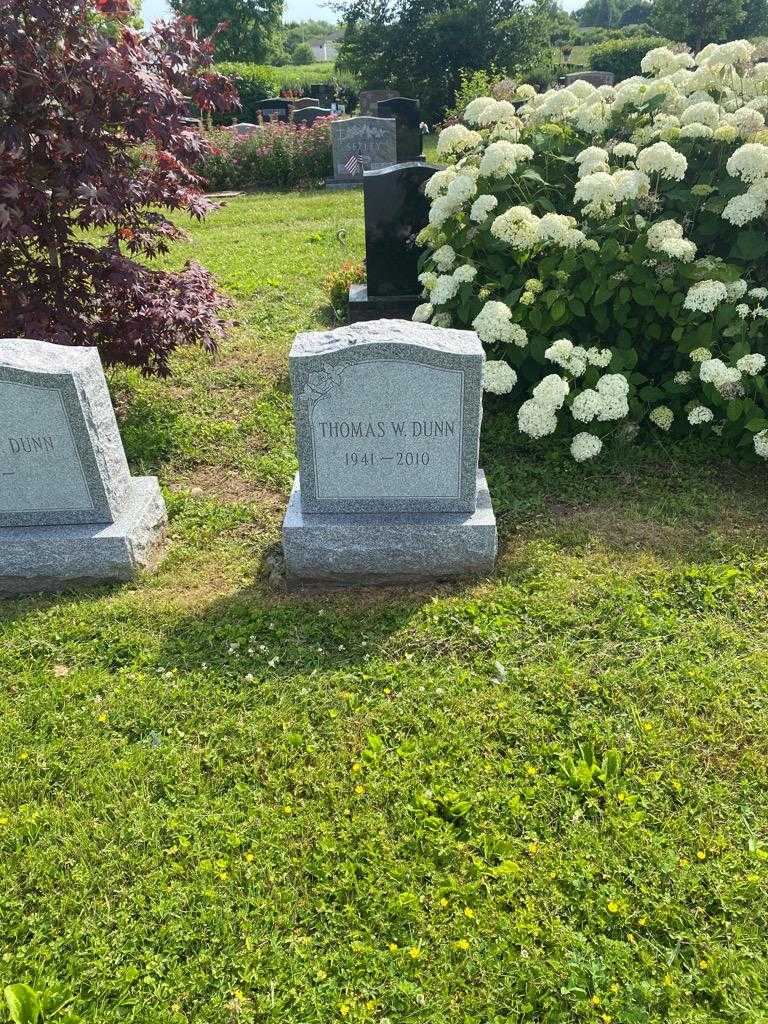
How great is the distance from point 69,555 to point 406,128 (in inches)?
460

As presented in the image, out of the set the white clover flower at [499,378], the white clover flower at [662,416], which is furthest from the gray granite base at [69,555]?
the white clover flower at [662,416]

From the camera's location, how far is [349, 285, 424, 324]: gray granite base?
6.95 meters

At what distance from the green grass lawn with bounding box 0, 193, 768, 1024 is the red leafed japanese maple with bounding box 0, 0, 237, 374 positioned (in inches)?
64.7

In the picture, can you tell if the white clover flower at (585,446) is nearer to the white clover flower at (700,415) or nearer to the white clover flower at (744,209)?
the white clover flower at (700,415)

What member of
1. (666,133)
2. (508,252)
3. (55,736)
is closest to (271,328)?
(508,252)

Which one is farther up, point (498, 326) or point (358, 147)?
point (358, 147)

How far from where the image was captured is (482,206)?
189 inches

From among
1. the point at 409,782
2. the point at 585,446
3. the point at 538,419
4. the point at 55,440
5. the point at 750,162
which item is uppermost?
the point at 750,162

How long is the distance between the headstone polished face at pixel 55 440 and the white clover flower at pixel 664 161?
344cm

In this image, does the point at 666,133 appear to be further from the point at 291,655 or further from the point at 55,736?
the point at 55,736

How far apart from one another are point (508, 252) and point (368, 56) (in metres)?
27.6

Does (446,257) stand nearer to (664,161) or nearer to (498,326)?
(498,326)

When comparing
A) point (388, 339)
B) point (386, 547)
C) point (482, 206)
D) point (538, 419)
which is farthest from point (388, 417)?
point (482, 206)

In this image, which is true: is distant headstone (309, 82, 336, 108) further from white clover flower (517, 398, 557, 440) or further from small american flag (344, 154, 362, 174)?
white clover flower (517, 398, 557, 440)
